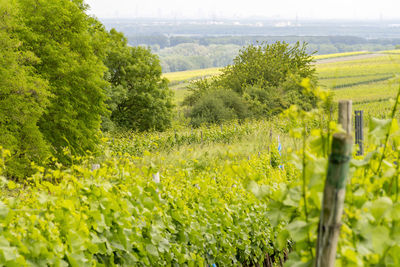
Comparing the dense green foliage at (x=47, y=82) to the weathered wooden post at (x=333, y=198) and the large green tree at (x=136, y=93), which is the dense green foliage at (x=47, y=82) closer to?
the large green tree at (x=136, y=93)

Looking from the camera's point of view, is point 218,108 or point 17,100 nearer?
point 17,100

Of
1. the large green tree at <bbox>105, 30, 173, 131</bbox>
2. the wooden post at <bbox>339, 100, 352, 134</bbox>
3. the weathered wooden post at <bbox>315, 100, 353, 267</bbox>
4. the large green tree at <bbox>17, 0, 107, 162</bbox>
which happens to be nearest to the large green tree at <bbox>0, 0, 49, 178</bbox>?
the large green tree at <bbox>17, 0, 107, 162</bbox>

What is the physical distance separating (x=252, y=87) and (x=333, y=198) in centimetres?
3505

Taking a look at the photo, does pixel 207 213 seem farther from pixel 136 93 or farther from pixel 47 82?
pixel 136 93

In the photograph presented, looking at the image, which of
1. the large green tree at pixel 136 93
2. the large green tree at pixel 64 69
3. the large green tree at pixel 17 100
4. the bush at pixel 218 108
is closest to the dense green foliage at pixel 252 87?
the bush at pixel 218 108

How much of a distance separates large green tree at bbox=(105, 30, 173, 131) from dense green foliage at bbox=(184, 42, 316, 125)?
2.58 metres

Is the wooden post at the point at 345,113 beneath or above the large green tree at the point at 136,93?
above

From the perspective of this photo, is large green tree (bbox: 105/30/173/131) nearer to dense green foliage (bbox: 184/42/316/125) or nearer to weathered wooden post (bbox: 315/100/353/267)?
dense green foliage (bbox: 184/42/316/125)

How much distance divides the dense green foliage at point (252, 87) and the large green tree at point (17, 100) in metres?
15.7

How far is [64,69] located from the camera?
773 inches

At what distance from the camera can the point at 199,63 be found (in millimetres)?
159250

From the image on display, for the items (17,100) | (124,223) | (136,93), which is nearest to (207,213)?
(124,223)

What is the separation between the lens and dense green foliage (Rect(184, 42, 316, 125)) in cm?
3259

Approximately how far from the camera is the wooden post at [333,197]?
1.55 m
